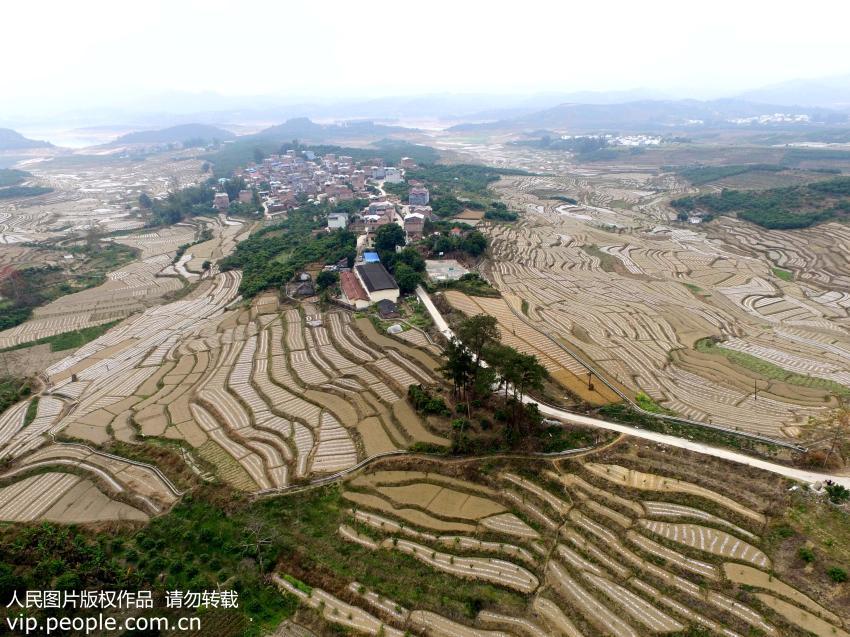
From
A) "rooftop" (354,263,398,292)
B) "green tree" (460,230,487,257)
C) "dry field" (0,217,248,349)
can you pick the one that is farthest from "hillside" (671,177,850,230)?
"dry field" (0,217,248,349)

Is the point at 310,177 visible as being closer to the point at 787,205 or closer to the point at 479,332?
the point at 787,205

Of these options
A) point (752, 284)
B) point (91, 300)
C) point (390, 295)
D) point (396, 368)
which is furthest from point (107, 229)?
point (752, 284)

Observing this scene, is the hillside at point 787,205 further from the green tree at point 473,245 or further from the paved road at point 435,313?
the paved road at point 435,313

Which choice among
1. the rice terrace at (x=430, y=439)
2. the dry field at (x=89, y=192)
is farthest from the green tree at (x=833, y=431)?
the dry field at (x=89, y=192)

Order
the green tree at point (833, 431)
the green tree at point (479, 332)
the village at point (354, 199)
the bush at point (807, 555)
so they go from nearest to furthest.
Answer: the bush at point (807, 555), the green tree at point (833, 431), the green tree at point (479, 332), the village at point (354, 199)

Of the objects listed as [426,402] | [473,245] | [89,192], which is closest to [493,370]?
[426,402]

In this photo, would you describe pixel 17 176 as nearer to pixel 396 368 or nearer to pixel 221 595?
pixel 396 368
